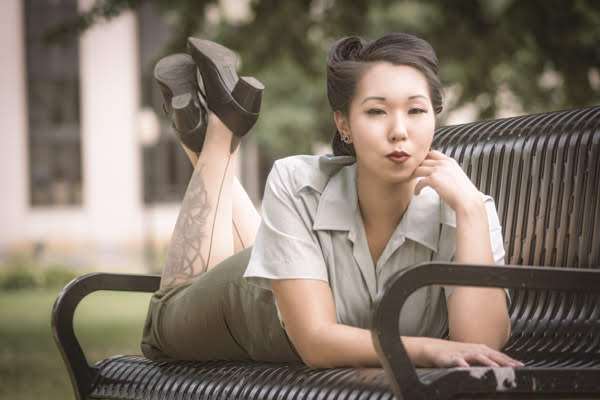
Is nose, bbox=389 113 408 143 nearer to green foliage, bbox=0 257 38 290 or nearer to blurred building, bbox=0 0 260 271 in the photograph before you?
green foliage, bbox=0 257 38 290

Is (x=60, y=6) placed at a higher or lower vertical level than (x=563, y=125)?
higher

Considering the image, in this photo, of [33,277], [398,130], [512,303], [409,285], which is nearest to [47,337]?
[512,303]

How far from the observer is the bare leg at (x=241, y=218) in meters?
3.82

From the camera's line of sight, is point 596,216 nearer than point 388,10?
Yes

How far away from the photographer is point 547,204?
3.37 m

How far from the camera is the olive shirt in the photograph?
8.80ft

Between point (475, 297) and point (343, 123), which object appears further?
point (343, 123)

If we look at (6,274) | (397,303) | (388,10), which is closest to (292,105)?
(6,274)

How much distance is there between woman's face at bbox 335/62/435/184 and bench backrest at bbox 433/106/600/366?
2.85 ft

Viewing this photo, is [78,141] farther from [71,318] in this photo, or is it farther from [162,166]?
[71,318]

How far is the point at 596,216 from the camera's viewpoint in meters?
3.22

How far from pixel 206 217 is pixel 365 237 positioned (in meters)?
1.02

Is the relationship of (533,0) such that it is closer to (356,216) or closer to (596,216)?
(596,216)

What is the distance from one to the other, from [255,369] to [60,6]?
2138cm
